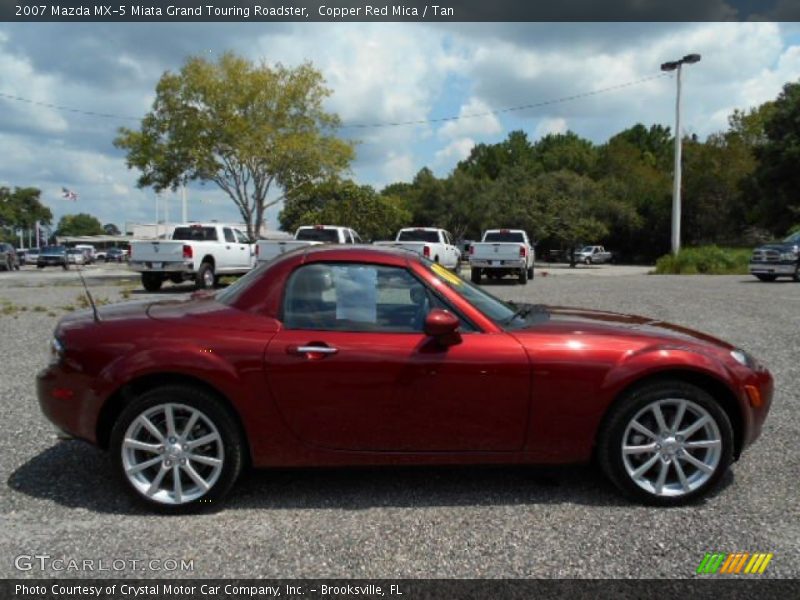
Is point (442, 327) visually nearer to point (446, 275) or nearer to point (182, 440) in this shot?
point (446, 275)

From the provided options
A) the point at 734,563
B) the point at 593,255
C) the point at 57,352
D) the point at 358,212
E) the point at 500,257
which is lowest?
the point at 734,563

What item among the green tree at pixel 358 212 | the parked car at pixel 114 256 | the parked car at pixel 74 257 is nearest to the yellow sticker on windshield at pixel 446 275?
the parked car at pixel 74 257

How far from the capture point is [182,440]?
3.51 m

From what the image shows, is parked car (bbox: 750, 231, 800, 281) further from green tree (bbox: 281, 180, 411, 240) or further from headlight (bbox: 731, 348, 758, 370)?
green tree (bbox: 281, 180, 411, 240)

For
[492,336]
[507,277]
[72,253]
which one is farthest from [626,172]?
[492,336]

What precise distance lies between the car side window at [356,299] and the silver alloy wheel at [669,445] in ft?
3.69

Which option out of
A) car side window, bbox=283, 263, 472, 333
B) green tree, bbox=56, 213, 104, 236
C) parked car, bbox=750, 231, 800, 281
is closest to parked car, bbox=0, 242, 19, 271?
parked car, bbox=750, 231, 800, 281

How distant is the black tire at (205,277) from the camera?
17.9 m

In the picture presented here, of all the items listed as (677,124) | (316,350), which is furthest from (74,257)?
(316,350)

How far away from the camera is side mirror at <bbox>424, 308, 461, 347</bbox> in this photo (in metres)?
3.39

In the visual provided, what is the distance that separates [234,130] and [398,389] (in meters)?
24.3

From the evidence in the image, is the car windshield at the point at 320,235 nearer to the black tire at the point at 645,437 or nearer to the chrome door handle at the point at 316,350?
the chrome door handle at the point at 316,350

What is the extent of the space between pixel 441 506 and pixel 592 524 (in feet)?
2.65

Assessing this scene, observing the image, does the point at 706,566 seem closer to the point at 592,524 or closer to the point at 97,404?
the point at 592,524
